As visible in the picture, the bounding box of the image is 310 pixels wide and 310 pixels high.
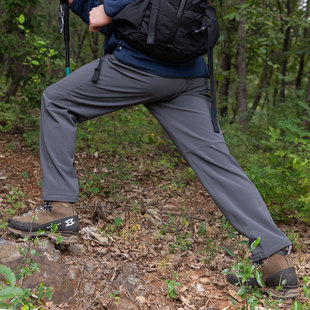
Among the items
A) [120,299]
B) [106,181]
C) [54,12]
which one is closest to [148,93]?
[120,299]

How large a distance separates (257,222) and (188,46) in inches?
51.8

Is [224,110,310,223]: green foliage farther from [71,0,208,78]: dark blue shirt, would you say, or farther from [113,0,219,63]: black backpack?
[113,0,219,63]: black backpack

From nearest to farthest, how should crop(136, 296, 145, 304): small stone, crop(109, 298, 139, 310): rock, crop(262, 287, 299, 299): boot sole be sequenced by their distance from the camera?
crop(109, 298, 139, 310): rock < crop(136, 296, 145, 304): small stone < crop(262, 287, 299, 299): boot sole

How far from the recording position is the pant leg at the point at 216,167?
2.77 meters

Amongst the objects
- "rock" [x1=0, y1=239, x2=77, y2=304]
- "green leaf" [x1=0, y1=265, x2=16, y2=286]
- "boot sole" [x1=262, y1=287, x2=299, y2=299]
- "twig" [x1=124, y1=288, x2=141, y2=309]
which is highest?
"green leaf" [x1=0, y1=265, x2=16, y2=286]

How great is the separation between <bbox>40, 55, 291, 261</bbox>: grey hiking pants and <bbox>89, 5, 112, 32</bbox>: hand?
238 millimetres

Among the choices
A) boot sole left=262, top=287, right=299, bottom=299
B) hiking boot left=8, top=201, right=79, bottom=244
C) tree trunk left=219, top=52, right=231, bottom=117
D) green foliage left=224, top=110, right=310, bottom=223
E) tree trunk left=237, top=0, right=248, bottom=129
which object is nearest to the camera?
boot sole left=262, top=287, right=299, bottom=299

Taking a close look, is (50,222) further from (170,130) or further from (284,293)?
(284,293)

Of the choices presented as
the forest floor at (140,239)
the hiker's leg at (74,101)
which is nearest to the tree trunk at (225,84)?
the forest floor at (140,239)

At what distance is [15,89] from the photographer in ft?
19.1

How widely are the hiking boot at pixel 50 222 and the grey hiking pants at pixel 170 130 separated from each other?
10 cm

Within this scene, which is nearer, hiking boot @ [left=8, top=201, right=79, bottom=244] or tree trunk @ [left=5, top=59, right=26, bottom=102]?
hiking boot @ [left=8, top=201, right=79, bottom=244]

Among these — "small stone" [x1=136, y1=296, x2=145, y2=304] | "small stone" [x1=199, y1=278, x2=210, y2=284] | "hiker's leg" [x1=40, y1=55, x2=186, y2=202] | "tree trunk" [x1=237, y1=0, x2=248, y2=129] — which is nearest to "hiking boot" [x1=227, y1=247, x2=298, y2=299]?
"small stone" [x1=199, y1=278, x2=210, y2=284]

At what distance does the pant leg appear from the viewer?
109 inches
